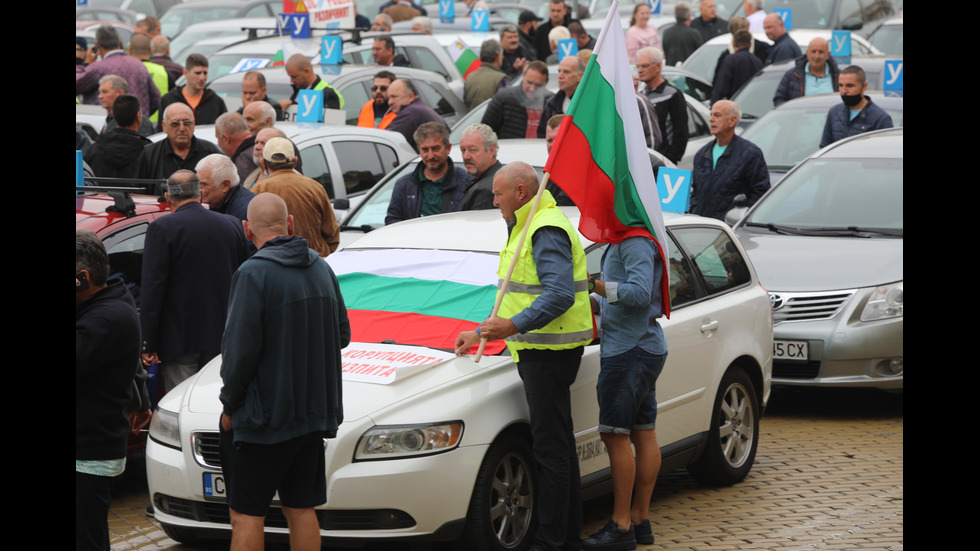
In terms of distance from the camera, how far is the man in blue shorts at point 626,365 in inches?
254

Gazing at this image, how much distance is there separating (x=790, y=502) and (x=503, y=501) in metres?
2.15

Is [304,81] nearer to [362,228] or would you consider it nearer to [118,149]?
[118,149]

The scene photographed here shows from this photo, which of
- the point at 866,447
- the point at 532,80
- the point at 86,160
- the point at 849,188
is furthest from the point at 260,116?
the point at 866,447

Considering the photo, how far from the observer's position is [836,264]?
9719 mm

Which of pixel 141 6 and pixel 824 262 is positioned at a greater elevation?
pixel 141 6

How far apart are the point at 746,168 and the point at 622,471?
18.2 ft

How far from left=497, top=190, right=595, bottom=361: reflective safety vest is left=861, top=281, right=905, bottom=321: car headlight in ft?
12.0

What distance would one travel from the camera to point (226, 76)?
15969 millimetres

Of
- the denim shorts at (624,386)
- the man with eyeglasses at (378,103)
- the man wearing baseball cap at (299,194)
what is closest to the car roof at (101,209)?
the man wearing baseball cap at (299,194)

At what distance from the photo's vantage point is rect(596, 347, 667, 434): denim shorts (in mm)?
6445

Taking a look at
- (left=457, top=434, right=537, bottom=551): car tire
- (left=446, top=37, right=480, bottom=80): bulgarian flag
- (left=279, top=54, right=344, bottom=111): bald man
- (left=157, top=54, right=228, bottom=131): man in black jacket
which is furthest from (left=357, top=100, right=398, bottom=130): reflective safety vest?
(left=457, top=434, right=537, bottom=551): car tire

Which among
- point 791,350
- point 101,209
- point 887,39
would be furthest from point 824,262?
point 887,39

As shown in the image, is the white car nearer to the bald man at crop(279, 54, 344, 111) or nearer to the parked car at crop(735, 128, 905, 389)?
the parked car at crop(735, 128, 905, 389)

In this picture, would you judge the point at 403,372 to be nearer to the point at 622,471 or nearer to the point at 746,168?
the point at 622,471
